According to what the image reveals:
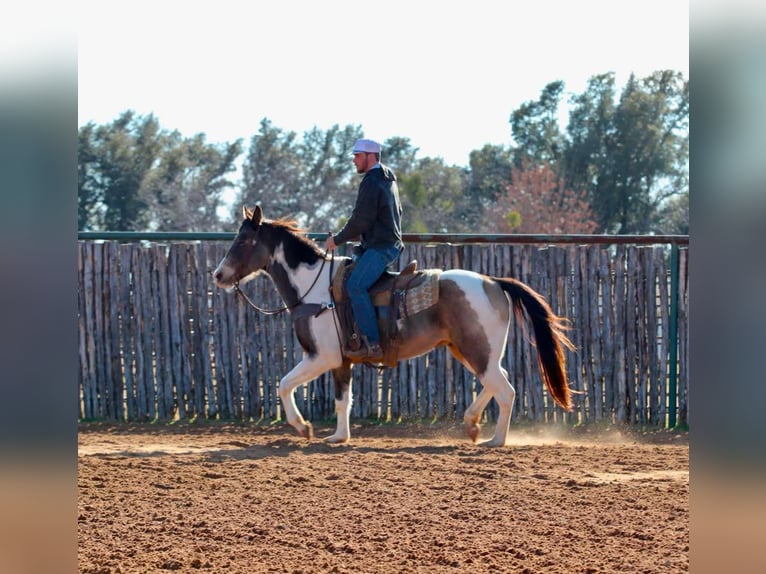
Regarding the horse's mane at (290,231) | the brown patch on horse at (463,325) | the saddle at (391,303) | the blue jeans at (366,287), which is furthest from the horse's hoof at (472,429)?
the horse's mane at (290,231)

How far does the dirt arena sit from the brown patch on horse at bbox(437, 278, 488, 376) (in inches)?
34.4

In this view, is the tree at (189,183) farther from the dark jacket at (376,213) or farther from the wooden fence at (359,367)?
the dark jacket at (376,213)

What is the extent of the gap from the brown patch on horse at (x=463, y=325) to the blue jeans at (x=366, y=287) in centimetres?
64

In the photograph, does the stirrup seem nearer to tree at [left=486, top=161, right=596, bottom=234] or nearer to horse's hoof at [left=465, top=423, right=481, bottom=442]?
horse's hoof at [left=465, top=423, right=481, bottom=442]

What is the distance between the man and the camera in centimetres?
902

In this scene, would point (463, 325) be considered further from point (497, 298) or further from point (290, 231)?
point (290, 231)

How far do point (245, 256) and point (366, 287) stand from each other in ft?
4.56

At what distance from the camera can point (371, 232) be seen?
30.0 feet

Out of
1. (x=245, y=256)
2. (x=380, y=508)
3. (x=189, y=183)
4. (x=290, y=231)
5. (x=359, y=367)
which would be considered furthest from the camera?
(x=189, y=183)

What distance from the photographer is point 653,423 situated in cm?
1150

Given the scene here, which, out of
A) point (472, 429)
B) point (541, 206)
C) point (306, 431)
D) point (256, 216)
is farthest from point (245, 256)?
point (541, 206)

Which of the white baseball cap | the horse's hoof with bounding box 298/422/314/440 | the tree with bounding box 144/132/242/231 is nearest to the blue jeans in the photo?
the white baseball cap

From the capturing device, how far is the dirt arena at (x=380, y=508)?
16.2 feet

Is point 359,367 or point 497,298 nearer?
point 497,298
